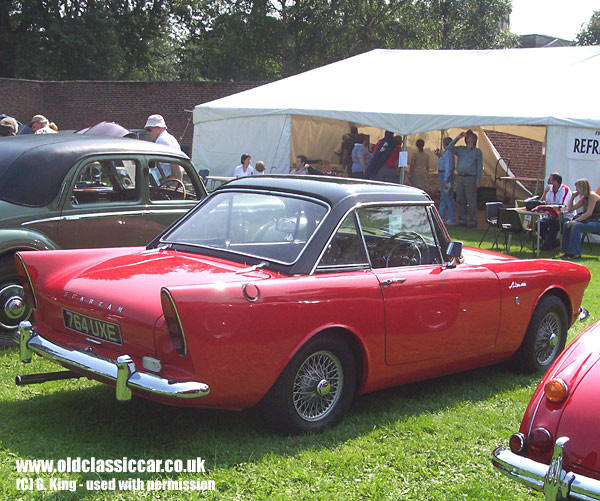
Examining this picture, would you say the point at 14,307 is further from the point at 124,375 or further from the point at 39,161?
the point at 124,375

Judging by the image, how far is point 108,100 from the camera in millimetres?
32875

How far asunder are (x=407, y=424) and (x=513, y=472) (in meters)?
1.46

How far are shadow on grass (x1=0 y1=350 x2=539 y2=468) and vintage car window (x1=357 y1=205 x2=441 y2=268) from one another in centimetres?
98

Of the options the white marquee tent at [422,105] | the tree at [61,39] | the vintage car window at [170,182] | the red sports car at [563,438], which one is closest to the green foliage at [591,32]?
the tree at [61,39]

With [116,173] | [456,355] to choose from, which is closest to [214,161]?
[116,173]

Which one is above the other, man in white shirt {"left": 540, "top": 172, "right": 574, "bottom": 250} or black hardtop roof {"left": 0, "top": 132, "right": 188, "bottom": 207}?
black hardtop roof {"left": 0, "top": 132, "right": 188, "bottom": 207}

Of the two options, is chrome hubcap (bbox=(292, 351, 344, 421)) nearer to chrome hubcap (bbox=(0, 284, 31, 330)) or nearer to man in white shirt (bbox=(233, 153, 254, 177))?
chrome hubcap (bbox=(0, 284, 31, 330))

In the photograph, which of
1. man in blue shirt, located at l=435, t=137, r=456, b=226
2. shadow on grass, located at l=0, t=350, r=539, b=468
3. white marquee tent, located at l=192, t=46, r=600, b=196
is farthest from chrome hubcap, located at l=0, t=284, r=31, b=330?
man in blue shirt, located at l=435, t=137, r=456, b=226

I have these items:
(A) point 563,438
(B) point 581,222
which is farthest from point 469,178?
(A) point 563,438

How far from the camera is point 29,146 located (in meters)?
6.75

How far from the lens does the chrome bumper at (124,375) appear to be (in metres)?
3.73

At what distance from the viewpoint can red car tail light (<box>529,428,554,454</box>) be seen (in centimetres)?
334

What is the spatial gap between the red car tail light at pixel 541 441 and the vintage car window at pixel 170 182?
4.92m

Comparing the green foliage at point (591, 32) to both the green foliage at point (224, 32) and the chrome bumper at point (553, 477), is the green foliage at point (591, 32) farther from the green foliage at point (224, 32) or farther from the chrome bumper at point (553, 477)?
the chrome bumper at point (553, 477)
